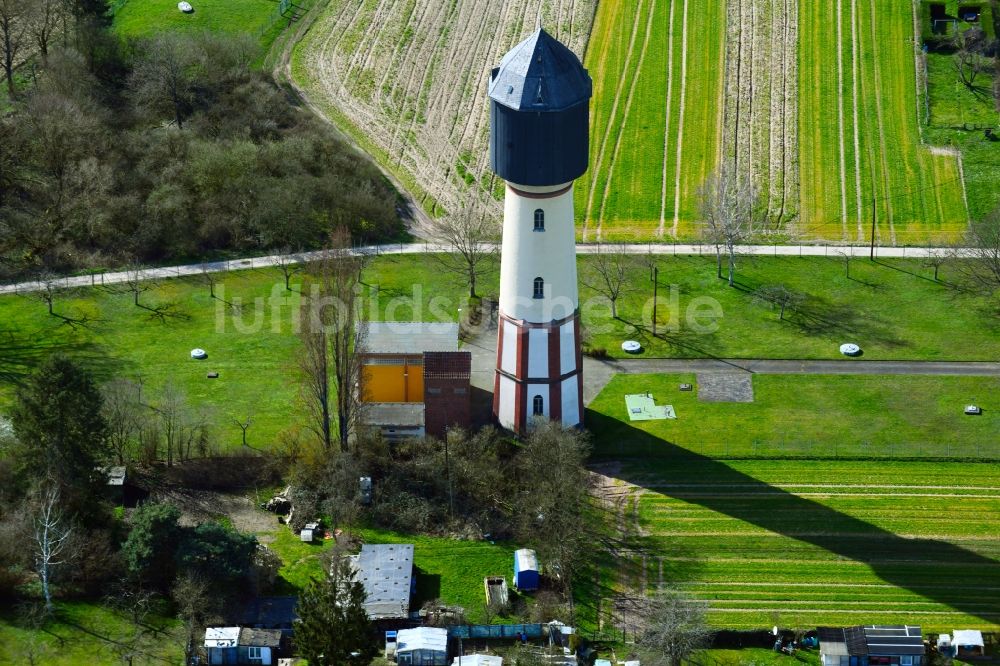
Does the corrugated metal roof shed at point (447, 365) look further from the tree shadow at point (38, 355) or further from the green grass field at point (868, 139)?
the green grass field at point (868, 139)

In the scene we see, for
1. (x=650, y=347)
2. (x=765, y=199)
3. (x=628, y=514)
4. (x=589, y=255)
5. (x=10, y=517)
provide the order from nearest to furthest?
(x=10, y=517)
(x=628, y=514)
(x=650, y=347)
(x=589, y=255)
(x=765, y=199)

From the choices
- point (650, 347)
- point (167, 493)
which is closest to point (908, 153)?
point (650, 347)

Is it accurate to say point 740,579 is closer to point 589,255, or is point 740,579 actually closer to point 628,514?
point 628,514

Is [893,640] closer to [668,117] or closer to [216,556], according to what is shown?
[216,556]

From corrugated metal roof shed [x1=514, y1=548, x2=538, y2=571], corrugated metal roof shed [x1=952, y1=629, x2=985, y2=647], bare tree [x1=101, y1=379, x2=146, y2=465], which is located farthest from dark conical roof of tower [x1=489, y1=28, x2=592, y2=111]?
corrugated metal roof shed [x1=952, y1=629, x2=985, y2=647]

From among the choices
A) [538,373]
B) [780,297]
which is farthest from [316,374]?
[780,297]

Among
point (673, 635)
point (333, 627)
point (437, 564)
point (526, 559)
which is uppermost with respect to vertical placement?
point (333, 627)

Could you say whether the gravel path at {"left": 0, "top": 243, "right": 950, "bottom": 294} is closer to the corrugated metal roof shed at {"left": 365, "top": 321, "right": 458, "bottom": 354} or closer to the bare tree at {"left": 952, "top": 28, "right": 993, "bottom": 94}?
the corrugated metal roof shed at {"left": 365, "top": 321, "right": 458, "bottom": 354}
